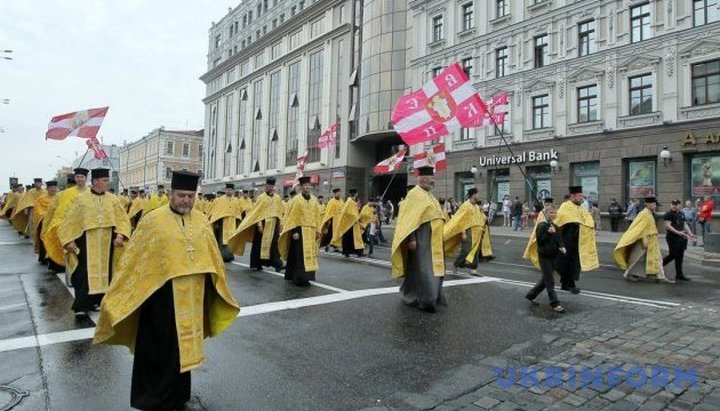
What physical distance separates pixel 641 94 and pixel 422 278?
2213 cm

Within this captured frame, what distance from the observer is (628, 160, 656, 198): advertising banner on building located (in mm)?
23781

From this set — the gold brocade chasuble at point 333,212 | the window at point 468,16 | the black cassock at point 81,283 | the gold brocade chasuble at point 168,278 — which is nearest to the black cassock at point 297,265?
the black cassock at point 81,283

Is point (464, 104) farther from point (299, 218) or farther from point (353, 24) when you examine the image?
point (353, 24)

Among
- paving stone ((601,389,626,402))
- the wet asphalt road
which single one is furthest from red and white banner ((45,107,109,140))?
paving stone ((601,389,626,402))

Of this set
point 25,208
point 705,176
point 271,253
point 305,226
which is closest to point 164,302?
point 305,226

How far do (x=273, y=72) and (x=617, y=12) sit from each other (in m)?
38.2

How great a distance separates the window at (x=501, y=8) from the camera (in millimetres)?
29992

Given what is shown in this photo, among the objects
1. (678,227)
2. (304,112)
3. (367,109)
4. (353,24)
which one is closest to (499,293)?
(678,227)

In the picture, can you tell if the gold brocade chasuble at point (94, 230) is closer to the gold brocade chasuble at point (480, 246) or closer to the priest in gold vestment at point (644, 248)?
the gold brocade chasuble at point (480, 246)

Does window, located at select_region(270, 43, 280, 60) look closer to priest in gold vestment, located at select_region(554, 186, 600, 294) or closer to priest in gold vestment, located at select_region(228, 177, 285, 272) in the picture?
priest in gold vestment, located at select_region(228, 177, 285, 272)

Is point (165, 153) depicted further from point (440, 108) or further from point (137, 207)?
point (440, 108)

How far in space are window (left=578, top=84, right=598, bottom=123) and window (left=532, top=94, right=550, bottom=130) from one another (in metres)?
1.79

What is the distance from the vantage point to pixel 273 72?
5544cm

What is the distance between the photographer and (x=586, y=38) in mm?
26281
